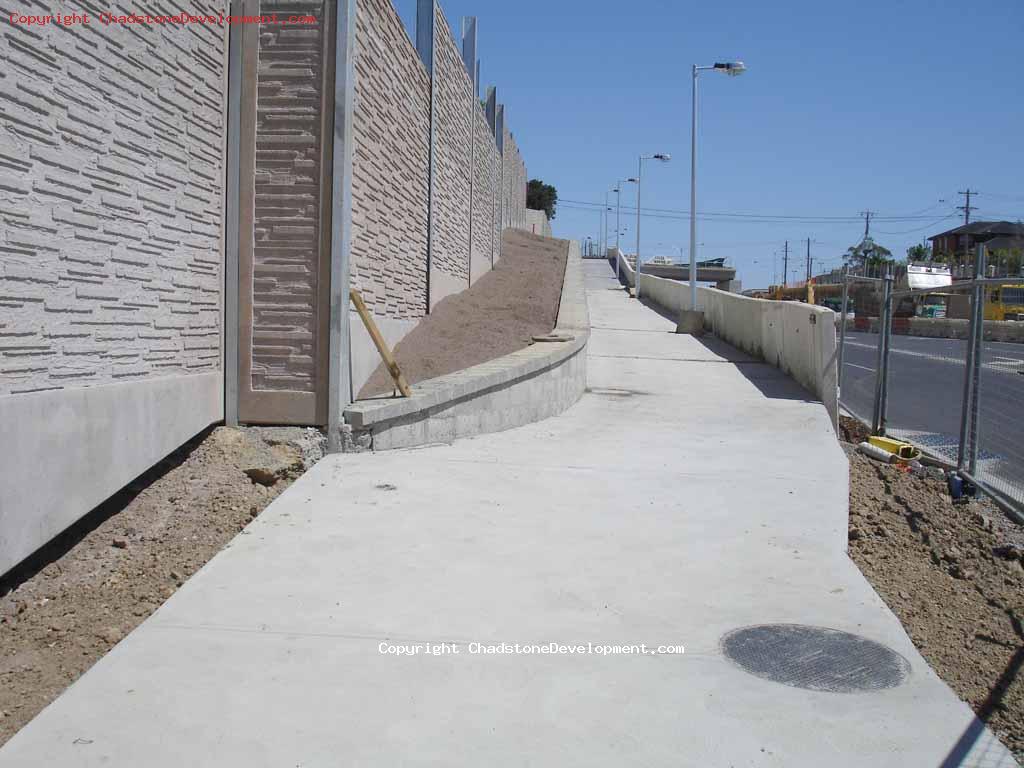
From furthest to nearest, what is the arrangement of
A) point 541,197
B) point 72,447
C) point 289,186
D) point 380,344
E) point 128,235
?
point 541,197
point 380,344
point 289,186
point 128,235
point 72,447

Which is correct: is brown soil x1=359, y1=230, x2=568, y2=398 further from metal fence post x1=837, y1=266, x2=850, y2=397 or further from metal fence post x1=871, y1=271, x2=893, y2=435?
metal fence post x1=871, y1=271, x2=893, y2=435

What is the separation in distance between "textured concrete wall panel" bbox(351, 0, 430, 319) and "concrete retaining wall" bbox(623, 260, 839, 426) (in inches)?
214

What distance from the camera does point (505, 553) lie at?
17.2 feet

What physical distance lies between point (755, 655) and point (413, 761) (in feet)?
5.52

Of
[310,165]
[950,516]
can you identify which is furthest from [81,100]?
[950,516]

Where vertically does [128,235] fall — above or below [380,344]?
above

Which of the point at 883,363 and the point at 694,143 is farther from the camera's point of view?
the point at 694,143

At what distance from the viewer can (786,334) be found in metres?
14.5

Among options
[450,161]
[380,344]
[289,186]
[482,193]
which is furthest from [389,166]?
[482,193]

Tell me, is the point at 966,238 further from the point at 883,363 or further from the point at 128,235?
the point at 128,235

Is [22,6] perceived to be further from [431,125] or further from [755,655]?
[431,125]

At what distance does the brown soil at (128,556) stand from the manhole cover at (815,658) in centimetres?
291

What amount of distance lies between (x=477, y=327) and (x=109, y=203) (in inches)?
301

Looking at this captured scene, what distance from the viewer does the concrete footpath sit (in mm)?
3182
